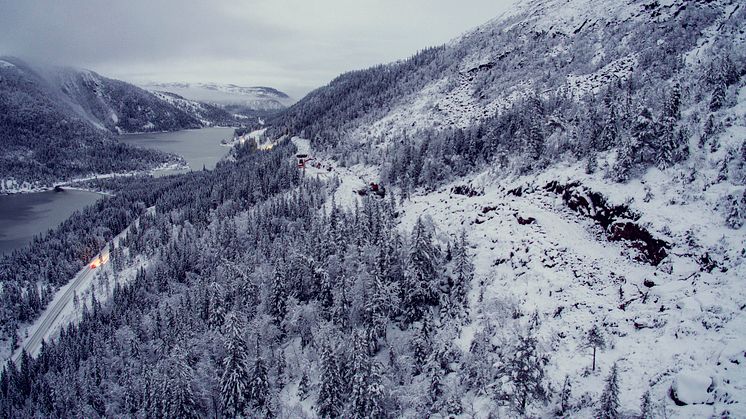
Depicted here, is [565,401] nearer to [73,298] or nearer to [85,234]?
Result: [73,298]

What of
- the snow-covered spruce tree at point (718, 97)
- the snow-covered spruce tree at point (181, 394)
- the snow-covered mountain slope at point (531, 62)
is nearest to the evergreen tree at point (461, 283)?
the snow-covered spruce tree at point (718, 97)

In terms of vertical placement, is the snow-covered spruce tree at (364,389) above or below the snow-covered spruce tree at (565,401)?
below

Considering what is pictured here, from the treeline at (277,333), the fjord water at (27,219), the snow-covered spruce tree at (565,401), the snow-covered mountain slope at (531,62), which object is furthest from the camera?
the fjord water at (27,219)

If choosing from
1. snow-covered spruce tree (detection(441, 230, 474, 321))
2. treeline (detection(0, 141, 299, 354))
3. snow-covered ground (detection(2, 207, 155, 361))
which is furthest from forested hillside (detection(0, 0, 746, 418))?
treeline (detection(0, 141, 299, 354))

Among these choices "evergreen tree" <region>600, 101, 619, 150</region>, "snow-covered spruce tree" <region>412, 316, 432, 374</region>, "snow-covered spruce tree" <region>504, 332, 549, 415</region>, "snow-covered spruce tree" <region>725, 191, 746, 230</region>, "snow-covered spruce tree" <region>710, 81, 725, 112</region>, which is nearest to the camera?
"snow-covered spruce tree" <region>504, 332, 549, 415</region>

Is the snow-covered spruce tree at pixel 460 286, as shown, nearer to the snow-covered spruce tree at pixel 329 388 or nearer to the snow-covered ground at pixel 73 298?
the snow-covered spruce tree at pixel 329 388

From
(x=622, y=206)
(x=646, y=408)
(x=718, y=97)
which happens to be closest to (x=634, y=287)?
(x=622, y=206)

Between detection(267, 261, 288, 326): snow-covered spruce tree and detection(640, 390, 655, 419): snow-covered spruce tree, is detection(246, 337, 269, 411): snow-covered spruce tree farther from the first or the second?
detection(640, 390, 655, 419): snow-covered spruce tree
